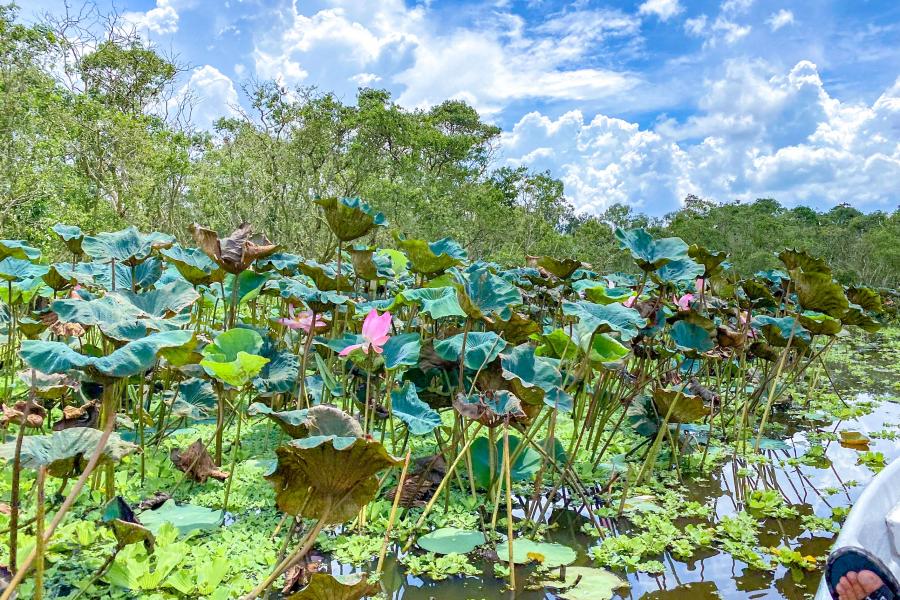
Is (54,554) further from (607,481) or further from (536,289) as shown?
(536,289)

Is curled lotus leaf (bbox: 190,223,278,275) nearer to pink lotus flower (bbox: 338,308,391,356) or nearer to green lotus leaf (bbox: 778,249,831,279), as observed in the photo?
pink lotus flower (bbox: 338,308,391,356)

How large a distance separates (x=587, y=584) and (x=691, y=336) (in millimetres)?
1484

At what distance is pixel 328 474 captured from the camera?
49.5 inches

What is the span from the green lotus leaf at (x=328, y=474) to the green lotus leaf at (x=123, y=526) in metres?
0.39

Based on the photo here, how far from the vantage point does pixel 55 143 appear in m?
6.45

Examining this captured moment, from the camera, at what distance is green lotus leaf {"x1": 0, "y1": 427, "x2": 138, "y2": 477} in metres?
1.29

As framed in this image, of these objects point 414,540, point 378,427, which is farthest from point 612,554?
point 378,427

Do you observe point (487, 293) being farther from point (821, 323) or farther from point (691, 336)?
point (821, 323)

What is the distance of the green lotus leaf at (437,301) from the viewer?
7.00 ft

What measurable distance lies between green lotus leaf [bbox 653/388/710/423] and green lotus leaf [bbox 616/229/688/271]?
1.87ft

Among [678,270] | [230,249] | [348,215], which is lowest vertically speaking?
[678,270]

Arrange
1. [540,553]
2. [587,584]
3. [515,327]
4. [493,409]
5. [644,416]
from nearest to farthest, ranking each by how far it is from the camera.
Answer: [493,409]
[587,584]
[540,553]
[515,327]
[644,416]

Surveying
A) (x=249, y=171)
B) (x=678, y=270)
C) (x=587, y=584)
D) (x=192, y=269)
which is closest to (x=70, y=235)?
(x=192, y=269)

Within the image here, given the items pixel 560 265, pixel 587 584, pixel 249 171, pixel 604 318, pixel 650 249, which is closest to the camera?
pixel 587 584
